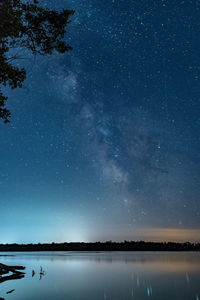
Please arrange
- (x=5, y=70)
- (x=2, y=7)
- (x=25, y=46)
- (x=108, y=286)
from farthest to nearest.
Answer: (x=108, y=286), (x=25, y=46), (x=5, y=70), (x=2, y=7)

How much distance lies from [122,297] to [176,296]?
4376 mm

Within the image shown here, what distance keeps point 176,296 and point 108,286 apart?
28.3 feet

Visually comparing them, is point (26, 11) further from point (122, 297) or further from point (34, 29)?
point (122, 297)

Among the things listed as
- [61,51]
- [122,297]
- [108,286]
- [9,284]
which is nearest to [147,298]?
[122,297]

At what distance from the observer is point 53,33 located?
14.3 m

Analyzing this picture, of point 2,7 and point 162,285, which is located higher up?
point 2,7

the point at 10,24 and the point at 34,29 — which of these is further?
the point at 34,29

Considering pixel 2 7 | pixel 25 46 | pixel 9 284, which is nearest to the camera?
pixel 2 7

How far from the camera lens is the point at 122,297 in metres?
22.9

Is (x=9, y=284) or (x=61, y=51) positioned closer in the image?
(x=61, y=51)

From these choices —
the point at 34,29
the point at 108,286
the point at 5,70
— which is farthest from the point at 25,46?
the point at 108,286

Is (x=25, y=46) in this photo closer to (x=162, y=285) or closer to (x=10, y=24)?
(x=10, y=24)

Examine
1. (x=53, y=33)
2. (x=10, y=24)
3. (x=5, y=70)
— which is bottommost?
(x=5, y=70)

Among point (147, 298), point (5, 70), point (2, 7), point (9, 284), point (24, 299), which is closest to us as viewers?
point (2, 7)
